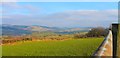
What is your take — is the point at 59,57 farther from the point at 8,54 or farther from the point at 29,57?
the point at 8,54

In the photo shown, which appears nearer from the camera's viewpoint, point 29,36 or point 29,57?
point 29,57

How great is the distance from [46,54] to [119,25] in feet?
4.52

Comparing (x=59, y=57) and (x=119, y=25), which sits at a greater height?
(x=119, y=25)

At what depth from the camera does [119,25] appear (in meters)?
5.58

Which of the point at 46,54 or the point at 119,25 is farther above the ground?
the point at 119,25

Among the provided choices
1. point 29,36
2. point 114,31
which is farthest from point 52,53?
point 29,36

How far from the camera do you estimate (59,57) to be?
531 centimetres

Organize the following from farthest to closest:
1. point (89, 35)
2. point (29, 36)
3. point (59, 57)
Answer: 1. point (89, 35)
2. point (29, 36)
3. point (59, 57)

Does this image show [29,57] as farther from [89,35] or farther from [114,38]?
[89,35]

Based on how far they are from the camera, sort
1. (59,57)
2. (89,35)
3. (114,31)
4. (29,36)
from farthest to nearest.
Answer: (89,35) < (29,36) < (114,31) < (59,57)

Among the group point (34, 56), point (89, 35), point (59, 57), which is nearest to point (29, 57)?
point (34, 56)

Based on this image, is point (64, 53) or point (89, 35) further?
point (89, 35)

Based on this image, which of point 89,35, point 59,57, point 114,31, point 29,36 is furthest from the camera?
point 89,35

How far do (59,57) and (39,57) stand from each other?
1.10 ft
